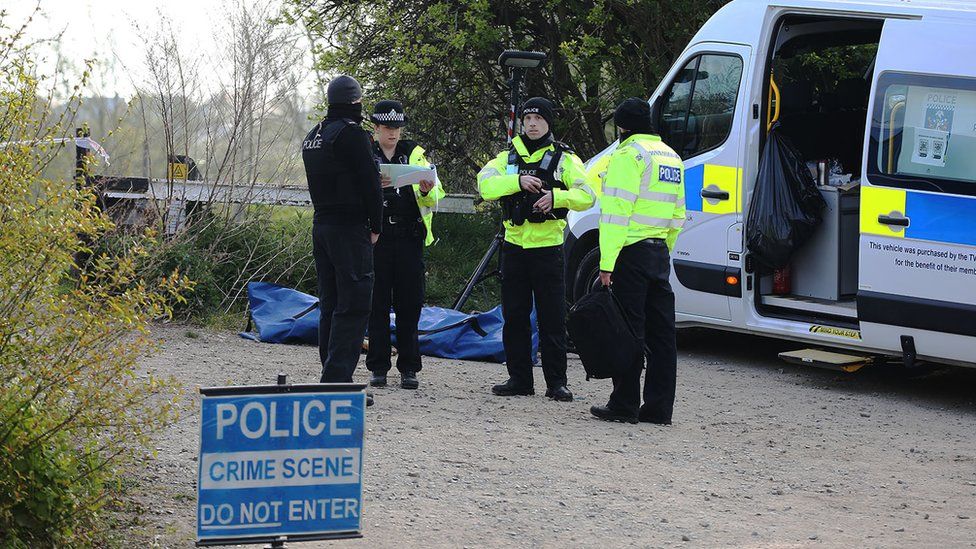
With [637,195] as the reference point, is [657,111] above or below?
above

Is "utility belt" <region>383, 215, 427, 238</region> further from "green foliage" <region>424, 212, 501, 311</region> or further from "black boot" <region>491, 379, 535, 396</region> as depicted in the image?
"green foliage" <region>424, 212, 501, 311</region>

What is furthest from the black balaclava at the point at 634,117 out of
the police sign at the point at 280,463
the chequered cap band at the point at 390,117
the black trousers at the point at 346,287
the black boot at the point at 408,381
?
the police sign at the point at 280,463

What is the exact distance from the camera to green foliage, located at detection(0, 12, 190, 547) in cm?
431

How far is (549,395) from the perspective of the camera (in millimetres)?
7992

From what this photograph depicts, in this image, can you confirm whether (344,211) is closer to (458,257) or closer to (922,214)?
(922,214)

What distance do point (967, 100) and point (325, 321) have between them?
4137mm

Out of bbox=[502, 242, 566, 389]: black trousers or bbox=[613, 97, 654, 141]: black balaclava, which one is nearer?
bbox=[613, 97, 654, 141]: black balaclava

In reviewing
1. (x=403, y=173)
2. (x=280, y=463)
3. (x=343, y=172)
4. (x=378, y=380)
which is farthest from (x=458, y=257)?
(x=280, y=463)

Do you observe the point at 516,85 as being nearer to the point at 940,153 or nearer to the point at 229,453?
the point at 940,153

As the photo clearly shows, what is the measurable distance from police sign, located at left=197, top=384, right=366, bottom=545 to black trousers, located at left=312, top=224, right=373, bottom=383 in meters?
3.07

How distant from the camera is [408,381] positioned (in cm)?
819

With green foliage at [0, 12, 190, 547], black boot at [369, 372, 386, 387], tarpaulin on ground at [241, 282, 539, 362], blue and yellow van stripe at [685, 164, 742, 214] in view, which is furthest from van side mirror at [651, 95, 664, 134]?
green foliage at [0, 12, 190, 547]

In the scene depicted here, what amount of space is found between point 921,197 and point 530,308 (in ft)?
8.33

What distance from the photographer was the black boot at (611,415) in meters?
7.37
